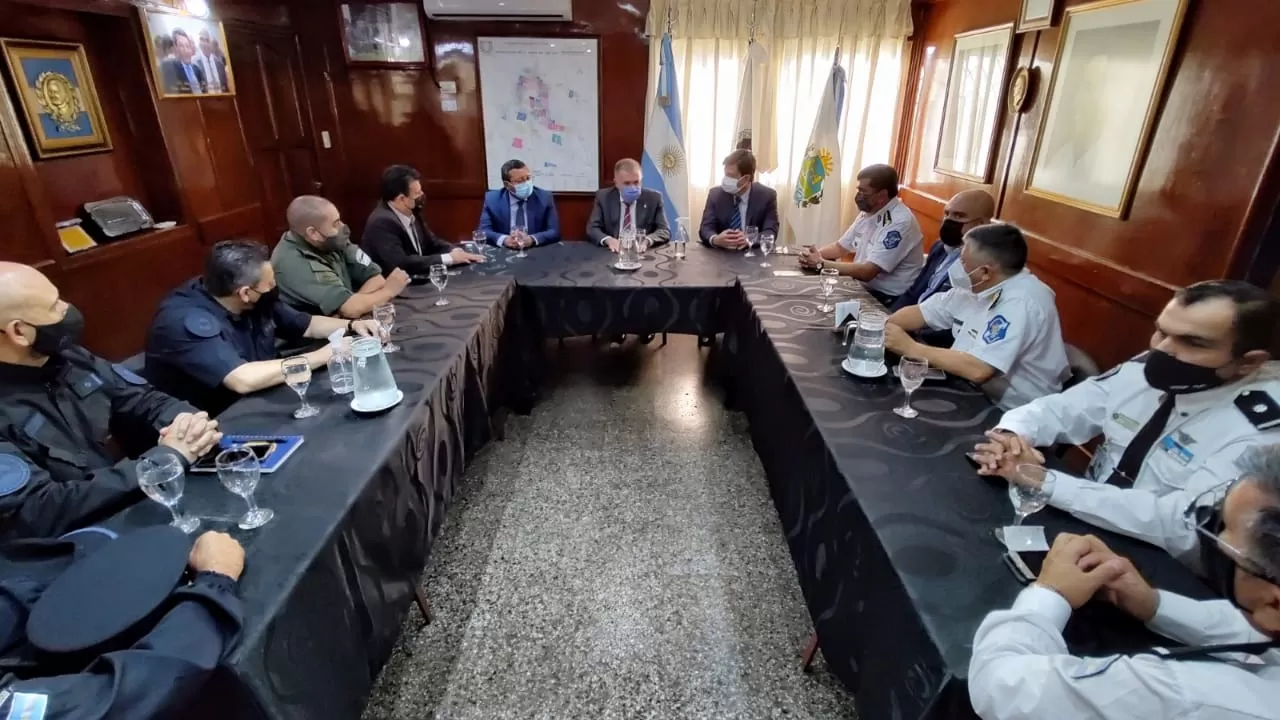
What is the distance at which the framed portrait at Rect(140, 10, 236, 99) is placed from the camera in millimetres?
3164

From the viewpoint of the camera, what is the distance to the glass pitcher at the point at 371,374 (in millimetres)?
1626

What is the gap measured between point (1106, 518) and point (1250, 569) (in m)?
0.35

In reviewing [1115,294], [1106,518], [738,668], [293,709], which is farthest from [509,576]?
[1115,294]

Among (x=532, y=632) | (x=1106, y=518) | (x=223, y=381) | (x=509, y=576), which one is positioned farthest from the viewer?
(x=509, y=576)

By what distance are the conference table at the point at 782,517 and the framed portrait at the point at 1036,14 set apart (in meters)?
1.99

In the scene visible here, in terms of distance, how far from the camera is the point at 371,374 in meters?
1.66

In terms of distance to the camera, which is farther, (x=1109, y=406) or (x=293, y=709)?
(x=1109, y=406)

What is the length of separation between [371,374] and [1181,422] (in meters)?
1.96

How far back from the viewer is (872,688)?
1203 millimetres

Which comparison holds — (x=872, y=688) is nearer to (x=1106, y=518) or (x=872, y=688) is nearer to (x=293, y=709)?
(x=1106, y=518)

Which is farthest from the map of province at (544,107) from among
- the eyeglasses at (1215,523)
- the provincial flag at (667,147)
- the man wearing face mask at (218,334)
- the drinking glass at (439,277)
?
the eyeglasses at (1215,523)

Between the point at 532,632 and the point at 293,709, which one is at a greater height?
the point at 293,709

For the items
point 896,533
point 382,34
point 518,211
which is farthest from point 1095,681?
point 382,34

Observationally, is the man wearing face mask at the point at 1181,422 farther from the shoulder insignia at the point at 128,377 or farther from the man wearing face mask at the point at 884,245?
the shoulder insignia at the point at 128,377
